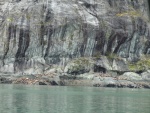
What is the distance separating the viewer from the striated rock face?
13250 centimetres

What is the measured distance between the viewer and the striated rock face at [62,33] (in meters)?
132

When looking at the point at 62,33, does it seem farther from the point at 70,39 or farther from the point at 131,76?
the point at 131,76

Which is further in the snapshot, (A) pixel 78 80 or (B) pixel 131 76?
(B) pixel 131 76

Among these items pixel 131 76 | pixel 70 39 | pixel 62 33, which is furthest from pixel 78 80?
pixel 62 33

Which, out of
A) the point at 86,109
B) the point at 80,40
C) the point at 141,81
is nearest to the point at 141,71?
the point at 141,81

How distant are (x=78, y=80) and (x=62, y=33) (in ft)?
78.0

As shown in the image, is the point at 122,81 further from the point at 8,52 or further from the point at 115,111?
the point at 115,111

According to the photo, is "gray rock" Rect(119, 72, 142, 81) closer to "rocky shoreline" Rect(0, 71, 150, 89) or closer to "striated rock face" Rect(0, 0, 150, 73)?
"rocky shoreline" Rect(0, 71, 150, 89)

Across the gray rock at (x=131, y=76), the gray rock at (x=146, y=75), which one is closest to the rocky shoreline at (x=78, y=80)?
the gray rock at (x=131, y=76)

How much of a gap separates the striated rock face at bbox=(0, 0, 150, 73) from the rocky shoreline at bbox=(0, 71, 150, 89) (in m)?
12.7

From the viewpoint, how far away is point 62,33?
135125mm

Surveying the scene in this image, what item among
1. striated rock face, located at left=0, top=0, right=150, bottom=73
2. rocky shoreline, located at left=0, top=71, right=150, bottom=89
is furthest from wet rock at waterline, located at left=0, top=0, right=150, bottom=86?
rocky shoreline, located at left=0, top=71, right=150, bottom=89

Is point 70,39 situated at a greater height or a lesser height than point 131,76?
greater

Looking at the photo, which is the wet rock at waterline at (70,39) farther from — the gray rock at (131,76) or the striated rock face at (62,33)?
the gray rock at (131,76)
